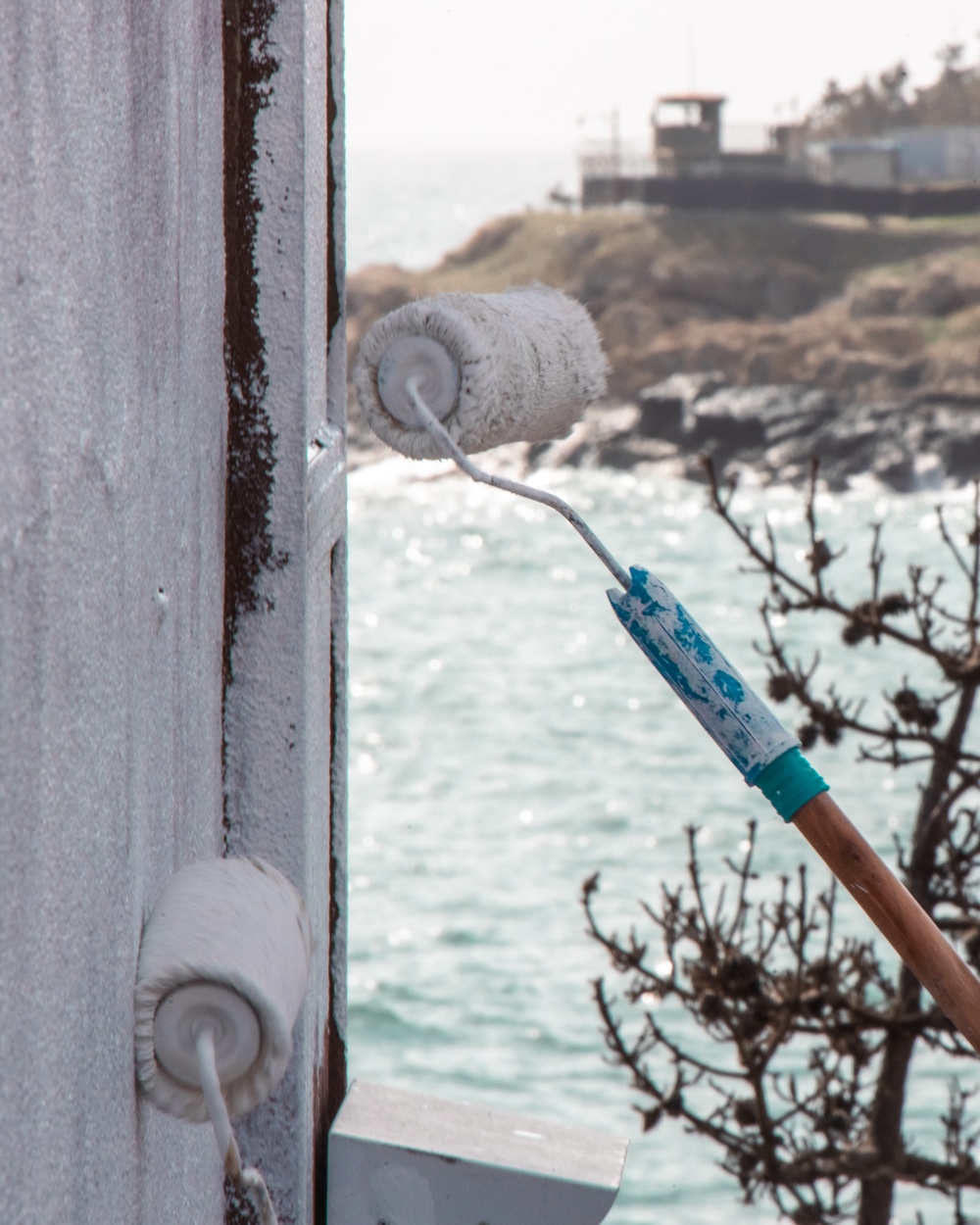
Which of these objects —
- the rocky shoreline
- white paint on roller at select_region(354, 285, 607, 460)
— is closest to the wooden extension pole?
white paint on roller at select_region(354, 285, 607, 460)

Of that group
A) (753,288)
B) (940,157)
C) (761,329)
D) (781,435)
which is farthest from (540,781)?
(940,157)

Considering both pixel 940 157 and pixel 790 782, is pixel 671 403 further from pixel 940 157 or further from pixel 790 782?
pixel 790 782

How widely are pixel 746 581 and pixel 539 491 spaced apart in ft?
88.0

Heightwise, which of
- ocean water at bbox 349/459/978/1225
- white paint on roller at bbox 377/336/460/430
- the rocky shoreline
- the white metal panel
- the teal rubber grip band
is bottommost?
ocean water at bbox 349/459/978/1225

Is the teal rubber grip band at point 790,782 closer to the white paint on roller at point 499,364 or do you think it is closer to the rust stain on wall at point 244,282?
the white paint on roller at point 499,364

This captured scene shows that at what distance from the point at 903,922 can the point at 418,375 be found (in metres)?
0.55

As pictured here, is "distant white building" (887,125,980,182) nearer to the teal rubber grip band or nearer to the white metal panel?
the white metal panel

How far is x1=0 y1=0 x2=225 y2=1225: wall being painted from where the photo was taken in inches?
27.6

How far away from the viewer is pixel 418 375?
123cm

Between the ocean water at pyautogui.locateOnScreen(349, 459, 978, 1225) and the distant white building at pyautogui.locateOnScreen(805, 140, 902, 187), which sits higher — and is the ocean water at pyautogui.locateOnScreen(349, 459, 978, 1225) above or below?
below

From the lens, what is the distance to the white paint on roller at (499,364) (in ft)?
3.99

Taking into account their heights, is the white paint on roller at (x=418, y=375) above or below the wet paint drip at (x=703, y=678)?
above

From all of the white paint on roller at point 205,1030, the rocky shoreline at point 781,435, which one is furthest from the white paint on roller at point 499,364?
the rocky shoreline at point 781,435

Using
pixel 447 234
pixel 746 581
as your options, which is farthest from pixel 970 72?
pixel 447 234
